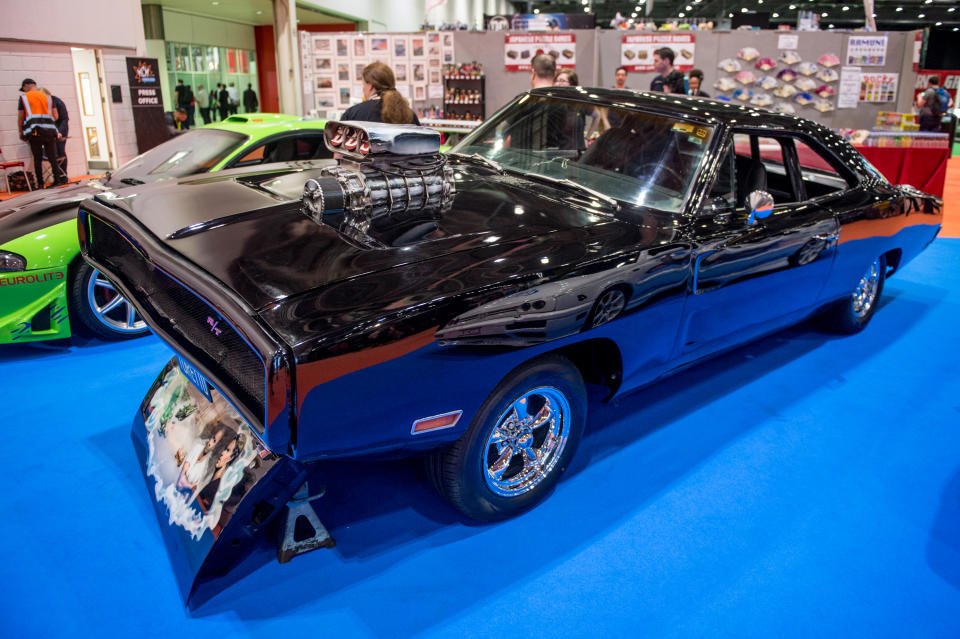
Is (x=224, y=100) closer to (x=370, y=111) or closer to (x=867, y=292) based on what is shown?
(x=370, y=111)

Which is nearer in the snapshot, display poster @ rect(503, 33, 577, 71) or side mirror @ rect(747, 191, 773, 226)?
side mirror @ rect(747, 191, 773, 226)

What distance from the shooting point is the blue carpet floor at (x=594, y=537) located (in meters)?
2.20

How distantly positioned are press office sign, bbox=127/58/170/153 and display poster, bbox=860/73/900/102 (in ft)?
35.0

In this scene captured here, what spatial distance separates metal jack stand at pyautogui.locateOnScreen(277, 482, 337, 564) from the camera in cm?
240

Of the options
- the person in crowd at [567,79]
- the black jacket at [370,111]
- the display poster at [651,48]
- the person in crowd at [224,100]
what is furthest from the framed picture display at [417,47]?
the person in crowd at [224,100]

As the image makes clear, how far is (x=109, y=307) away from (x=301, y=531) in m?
2.49

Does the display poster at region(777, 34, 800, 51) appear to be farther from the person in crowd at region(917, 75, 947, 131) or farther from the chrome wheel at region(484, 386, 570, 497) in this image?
the chrome wheel at region(484, 386, 570, 497)

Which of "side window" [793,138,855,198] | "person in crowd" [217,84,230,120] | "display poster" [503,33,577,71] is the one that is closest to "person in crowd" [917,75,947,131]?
"display poster" [503,33,577,71]

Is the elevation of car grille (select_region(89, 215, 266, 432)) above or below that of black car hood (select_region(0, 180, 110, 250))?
below

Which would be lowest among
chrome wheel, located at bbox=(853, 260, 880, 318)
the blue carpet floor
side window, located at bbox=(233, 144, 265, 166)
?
the blue carpet floor

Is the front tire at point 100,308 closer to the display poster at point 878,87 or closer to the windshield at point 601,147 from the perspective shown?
the windshield at point 601,147

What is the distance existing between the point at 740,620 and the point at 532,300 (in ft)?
4.21

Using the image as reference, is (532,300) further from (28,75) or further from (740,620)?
(28,75)

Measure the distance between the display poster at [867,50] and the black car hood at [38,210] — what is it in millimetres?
9919
